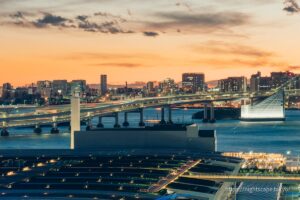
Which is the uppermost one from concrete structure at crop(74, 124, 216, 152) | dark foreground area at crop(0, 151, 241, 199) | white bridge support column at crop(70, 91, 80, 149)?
white bridge support column at crop(70, 91, 80, 149)

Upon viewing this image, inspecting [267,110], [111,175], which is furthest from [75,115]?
[267,110]

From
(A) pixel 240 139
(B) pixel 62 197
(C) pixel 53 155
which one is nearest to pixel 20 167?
(C) pixel 53 155

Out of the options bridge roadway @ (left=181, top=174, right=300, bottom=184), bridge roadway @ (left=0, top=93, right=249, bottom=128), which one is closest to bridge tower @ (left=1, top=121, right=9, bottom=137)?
bridge roadway @ (left=0, top=93, right=249, bottom=128)

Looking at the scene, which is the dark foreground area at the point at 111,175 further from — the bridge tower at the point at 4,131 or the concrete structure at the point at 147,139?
the bridge tower at the point at 4,131

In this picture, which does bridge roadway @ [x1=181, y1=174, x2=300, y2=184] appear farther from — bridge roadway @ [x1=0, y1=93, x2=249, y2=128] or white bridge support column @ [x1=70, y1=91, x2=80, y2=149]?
bridge roadway @ [x1=0, y1=93, x2=249, y2=128]

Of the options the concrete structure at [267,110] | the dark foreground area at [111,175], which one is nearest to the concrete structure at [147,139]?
the dark foreground area at [111,175]

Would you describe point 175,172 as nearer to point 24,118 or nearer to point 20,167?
point 20,167
